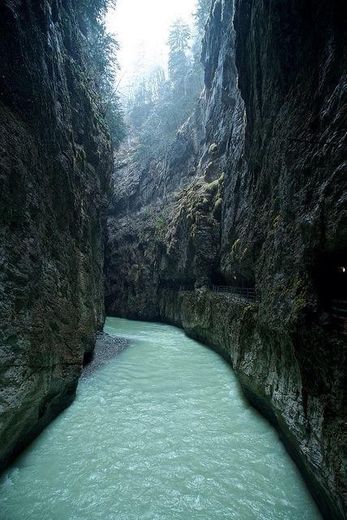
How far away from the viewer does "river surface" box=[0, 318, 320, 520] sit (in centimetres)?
557

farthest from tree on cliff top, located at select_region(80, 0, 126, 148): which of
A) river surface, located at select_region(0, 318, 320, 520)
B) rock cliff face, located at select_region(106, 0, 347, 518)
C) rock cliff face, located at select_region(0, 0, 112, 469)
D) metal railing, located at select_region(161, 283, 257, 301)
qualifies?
river surface, located at select_region(0, 318, 320, 520)

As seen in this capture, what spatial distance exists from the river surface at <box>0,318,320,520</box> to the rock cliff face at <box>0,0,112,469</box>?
0.97 metres

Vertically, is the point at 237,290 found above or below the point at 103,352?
above

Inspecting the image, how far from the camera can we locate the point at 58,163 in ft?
36.1

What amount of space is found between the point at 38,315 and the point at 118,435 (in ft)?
12.9

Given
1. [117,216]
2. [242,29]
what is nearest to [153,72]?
[117,216]

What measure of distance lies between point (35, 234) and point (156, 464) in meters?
6.52

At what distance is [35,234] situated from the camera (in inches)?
318

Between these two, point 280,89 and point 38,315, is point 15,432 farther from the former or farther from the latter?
point 280,89

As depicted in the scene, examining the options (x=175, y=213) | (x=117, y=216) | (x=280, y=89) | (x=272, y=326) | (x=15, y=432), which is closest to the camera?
(x=15, y=432)

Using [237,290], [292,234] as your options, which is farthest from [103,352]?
[292,234]

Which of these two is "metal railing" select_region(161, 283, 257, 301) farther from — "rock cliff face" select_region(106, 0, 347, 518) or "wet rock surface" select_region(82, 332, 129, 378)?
"wet rock surface" select_region(82, 332, 129, 378)

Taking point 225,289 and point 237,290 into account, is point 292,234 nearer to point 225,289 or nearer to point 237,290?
point 237,290

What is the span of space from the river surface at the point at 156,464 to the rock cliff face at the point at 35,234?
3.17 feet
